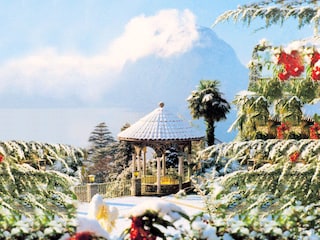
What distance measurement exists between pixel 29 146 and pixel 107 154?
20.4 metres

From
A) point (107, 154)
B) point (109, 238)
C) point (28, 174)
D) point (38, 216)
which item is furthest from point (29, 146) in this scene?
point (107, 154)

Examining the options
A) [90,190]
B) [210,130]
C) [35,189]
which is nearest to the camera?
[35,189]

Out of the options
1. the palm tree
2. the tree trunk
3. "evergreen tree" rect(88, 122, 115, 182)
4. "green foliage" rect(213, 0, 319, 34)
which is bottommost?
"evergreen tree" rect(88, 122, 115, 182)

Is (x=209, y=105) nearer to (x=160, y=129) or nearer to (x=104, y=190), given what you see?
(x=160, y=129)

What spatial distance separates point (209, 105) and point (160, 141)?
4.45 metres

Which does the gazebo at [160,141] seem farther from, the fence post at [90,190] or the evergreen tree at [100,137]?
the evergreen tree at [100,137]

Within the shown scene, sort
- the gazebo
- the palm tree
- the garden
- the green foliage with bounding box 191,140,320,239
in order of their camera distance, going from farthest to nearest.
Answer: the palm tree < the gazebo < the green foliage with bounding box 191,140,320,239 < the garden

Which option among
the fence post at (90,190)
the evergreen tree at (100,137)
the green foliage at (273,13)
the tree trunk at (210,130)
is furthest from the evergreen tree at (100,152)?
the green foliage at (273,13)

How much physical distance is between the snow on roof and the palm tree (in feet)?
10.5

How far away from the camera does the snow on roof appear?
582 inches

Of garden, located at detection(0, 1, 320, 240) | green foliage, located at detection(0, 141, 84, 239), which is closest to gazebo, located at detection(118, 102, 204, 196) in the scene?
garden, located at detection(0, 1, 320, 240)

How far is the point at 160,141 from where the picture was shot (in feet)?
48.4

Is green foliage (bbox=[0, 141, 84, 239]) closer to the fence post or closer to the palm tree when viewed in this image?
the fence post

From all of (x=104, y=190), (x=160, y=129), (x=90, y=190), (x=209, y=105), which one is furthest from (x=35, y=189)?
(x=209, y=105)
